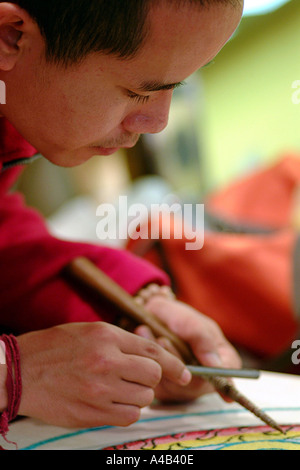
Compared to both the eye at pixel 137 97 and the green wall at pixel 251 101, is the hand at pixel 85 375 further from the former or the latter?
the green wall at pixel 251 101

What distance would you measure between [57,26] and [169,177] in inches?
47.5

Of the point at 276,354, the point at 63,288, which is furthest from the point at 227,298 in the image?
the point at 63,288

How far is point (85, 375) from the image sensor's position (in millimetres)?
349

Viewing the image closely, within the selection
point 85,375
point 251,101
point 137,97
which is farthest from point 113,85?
point 251,101

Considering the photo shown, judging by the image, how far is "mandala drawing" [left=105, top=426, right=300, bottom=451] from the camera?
345mm

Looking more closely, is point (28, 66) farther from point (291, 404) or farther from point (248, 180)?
point (248, 180)

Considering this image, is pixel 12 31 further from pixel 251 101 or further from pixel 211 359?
pixel 251 101

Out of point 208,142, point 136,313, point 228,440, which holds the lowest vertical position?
point 228,440

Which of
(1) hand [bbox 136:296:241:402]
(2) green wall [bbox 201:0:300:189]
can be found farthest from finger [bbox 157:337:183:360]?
(2) green wall [bbox 201:0:300:189]

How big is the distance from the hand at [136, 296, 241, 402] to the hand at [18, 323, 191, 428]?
0.04 metres

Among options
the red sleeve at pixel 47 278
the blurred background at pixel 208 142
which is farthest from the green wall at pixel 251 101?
the red sleeve at pixel 47 278

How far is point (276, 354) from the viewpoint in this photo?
2.25 feet

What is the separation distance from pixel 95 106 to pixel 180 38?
0.23 feet

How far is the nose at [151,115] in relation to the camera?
0.35 m
